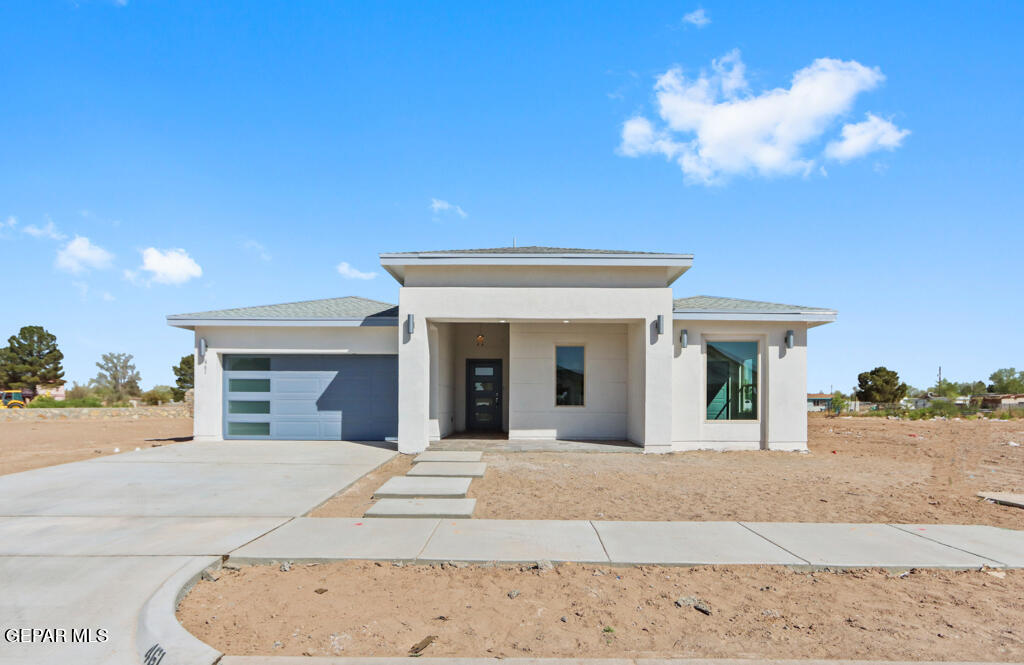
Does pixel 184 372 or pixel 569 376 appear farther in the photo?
pixel 184 372

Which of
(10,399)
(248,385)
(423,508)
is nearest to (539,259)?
(423,508)

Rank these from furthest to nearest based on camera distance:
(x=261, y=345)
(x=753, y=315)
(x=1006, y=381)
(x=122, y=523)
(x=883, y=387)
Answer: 1. (x=1006, y=381)
2. (x=883, y=387)
3. (x=261, y=345)
4. (x=753, y=315)
5. (x=122, y=523)

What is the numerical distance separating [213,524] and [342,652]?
11.6 feet

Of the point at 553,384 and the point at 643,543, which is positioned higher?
the point at 553,384

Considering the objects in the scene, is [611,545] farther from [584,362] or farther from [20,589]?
[584,362]

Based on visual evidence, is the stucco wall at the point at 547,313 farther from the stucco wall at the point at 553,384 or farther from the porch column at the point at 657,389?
the stucco wall at the point at 553,384

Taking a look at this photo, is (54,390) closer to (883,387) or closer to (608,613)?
(608,613)

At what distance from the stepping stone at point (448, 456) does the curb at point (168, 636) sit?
21.2ft

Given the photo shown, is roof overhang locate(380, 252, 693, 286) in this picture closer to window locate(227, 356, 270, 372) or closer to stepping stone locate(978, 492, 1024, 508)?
window locate(227, 356, 270, 372)

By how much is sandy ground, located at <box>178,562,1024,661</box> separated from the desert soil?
2001mm

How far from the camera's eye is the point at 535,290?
12.2 m

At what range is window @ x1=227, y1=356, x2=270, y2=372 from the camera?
14.2 meters

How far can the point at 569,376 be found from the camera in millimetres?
13898

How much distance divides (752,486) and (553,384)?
5920 millimetres
